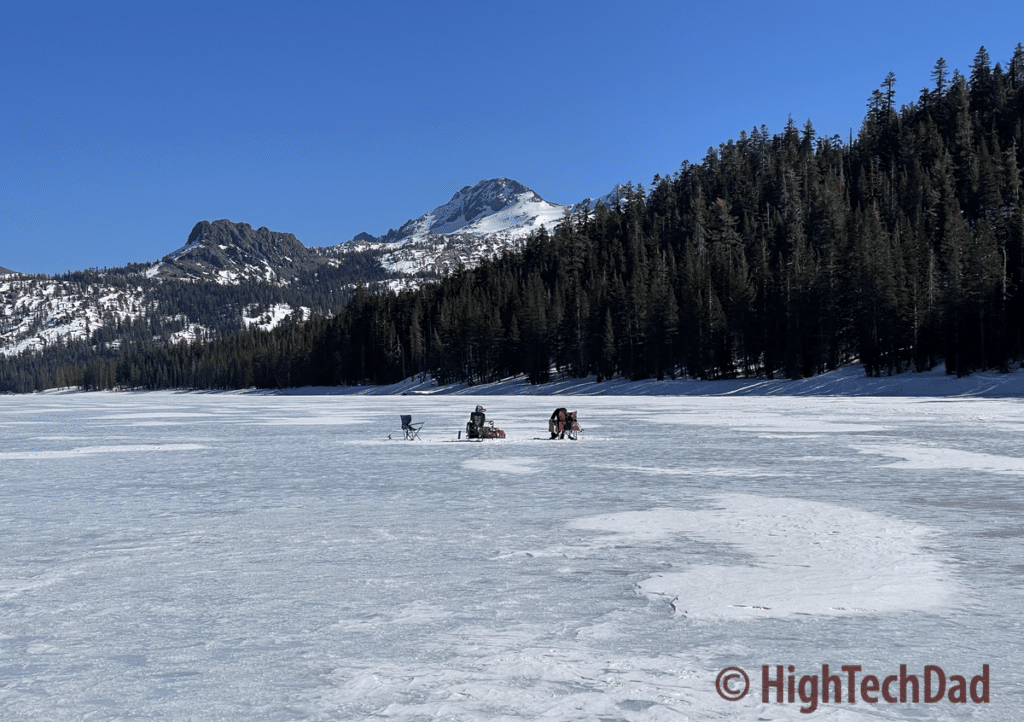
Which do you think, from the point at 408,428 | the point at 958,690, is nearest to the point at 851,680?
the point at 958,690

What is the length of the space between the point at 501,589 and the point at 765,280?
92.8 meters

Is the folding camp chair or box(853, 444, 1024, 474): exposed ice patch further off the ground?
the folding camp chair

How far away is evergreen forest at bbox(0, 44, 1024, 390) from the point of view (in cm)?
7719

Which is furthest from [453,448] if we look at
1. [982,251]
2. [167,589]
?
[982,251]

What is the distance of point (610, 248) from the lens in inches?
6058

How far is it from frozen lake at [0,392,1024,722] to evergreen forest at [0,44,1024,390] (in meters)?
66.2

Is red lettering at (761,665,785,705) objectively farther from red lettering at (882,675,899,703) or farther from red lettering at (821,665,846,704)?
red lettering at (882,675,899,703)

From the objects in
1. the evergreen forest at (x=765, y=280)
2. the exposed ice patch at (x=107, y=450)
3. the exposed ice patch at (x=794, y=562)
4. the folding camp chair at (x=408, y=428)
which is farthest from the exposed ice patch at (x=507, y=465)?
the evergreen forest at (x=765, y=280)

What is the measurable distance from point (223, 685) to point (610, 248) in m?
152

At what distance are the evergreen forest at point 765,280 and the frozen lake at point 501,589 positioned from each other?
66242 mm

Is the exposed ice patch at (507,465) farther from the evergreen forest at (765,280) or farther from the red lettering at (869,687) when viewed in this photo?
the evergreen forest at (765,280)

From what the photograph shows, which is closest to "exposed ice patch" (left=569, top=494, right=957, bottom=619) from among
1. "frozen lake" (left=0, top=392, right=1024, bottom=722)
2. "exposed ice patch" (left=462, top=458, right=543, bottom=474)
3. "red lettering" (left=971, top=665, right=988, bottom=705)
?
"frozen lake" (left=0, top=392, right=1024, bottom=722)

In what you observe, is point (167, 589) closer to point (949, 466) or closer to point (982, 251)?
point (949, 466)

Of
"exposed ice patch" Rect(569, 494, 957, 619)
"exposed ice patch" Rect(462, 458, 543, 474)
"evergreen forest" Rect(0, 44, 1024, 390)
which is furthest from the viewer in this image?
"evergreen forest" Rect(0, 44, 1024, 390)
